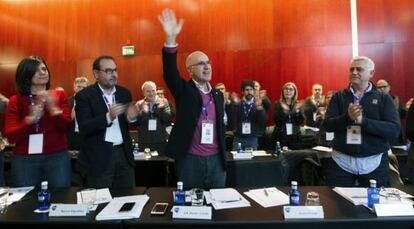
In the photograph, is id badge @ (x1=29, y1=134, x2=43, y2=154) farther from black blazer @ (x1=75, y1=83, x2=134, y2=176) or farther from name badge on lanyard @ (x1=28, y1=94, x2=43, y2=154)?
black blazer @ (x1=75, y1=83, x2=134, y2=176)

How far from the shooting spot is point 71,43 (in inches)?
279

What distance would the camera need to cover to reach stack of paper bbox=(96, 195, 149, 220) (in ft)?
4.65

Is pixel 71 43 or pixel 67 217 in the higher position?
pixel 71 43

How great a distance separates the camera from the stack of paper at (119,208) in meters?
1.42

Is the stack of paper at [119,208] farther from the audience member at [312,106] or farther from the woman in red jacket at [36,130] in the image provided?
the audience member at [312,106]

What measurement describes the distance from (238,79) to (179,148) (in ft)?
15.4

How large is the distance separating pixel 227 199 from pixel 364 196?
0.75 m

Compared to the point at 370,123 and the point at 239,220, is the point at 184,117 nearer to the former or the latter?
the point at 239,220

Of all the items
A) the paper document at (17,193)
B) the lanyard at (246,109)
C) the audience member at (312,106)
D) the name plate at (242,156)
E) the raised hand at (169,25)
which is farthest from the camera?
the audience member at (312,106)

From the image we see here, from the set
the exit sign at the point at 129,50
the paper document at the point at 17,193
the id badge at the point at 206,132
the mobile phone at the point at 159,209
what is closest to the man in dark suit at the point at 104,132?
the paper document at the point at 17,193

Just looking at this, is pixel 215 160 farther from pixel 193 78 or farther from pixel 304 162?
pixel 304 162

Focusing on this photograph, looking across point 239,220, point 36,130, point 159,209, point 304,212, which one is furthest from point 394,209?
point 36,130

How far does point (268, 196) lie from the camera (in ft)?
5.60

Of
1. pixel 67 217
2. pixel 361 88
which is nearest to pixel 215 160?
pixel 67 217
